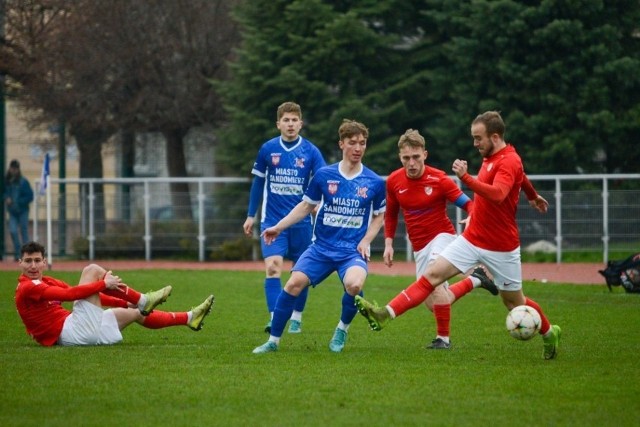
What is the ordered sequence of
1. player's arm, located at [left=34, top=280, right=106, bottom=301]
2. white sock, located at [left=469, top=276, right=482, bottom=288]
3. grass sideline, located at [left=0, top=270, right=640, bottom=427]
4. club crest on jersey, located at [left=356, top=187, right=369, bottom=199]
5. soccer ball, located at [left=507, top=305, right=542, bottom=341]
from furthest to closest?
white sock, located at [left=469, top=276, right=482, bottom=288]
club crest on jersey, located at [left=356, top=187, right=369, bottom=199]
player's arm, located at [left=34, top=280, right=106, bottom=301]
soccer ball, located at [left=507, top=305, right=542, bottom=341]
grass sideline, located at [left=0, top=270, right=640, bottom=427]

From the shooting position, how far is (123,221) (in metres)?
28.2

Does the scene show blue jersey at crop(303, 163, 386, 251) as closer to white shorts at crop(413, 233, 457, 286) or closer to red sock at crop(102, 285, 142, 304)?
white shorts at crop(413, 233, 457, 286)

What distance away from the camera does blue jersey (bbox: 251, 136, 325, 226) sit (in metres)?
13.4

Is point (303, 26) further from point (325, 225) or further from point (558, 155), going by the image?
point (325, 225)

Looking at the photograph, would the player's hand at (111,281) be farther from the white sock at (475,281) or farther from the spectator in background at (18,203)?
the spectator in background at (18,203)

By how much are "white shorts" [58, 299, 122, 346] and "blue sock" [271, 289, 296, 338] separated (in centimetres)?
153

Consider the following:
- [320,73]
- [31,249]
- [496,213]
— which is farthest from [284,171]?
[320,73]

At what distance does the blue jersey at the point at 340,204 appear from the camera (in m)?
11.0

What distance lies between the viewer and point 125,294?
1101 centimetres

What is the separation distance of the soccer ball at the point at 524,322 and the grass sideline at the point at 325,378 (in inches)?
9.7

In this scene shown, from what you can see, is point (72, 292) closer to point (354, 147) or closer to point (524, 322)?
point (354, 147)

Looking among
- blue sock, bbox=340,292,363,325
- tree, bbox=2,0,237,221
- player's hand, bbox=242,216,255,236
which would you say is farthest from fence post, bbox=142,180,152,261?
blue sock, bbox=340,292,363,325

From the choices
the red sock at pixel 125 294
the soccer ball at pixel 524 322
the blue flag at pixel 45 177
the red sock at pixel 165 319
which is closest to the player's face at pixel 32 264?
the red sock at pixel 125 294

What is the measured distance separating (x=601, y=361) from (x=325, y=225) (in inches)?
105
